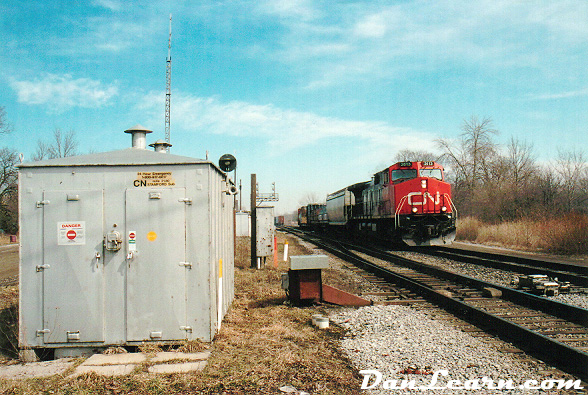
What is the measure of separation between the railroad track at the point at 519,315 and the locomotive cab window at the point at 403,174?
834cm

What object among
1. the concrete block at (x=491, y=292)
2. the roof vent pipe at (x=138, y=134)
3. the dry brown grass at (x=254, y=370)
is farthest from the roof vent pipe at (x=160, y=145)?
the concrete block at (x=491, y=292)

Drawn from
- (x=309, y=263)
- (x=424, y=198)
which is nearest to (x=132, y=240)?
(x=309, y=263)

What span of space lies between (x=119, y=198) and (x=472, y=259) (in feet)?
41.0

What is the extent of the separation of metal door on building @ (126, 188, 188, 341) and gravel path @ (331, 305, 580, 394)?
216cm

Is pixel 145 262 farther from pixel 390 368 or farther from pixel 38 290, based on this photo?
pixel 390 368

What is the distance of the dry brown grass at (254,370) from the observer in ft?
13.6

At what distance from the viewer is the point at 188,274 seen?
5.38 meters

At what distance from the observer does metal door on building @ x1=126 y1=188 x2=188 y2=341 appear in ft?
17.5

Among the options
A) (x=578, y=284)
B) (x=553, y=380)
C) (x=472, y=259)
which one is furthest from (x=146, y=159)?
(x=472, y=259)

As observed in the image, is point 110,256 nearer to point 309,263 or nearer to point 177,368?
point 177,368

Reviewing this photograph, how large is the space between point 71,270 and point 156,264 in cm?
103

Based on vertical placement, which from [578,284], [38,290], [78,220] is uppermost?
[78,220]

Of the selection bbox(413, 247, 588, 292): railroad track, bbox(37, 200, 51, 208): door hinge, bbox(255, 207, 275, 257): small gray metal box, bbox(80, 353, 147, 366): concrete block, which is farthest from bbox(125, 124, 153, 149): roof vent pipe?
bbox(413, 247, 588, 292): railroad track

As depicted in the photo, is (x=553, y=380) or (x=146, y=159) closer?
(x=553, y=380)
